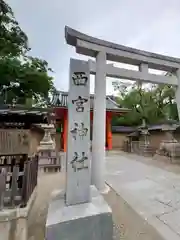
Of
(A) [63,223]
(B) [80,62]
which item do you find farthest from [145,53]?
(A) [63,223]

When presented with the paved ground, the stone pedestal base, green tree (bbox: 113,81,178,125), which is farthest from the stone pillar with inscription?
green tree (bbox: 113,81,178,125)

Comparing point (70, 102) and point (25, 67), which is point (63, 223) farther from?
point (25, 67)

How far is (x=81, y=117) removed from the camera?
2.96m

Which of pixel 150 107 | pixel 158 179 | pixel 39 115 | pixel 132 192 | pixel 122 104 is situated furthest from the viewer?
pixel 122 104

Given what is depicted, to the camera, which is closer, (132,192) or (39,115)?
(39,115)

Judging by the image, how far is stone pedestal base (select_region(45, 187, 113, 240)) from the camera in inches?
89.5

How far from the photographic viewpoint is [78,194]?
9.16 feet

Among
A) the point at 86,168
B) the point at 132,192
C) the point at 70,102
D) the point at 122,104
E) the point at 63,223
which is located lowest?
the point at 132,192

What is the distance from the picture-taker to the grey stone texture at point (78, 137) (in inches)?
110

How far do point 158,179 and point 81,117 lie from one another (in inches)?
181

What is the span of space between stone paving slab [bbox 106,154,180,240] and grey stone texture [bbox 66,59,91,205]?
4.60 feet

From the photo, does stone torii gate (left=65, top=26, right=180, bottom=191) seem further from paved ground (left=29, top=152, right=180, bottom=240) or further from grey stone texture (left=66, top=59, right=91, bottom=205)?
grey stone texture (left=66, top=59, right=91, bottom=205)

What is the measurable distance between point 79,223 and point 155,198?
2705 millimetres

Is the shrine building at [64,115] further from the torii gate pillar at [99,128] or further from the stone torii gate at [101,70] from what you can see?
the torii gate pillar at [99,128]
